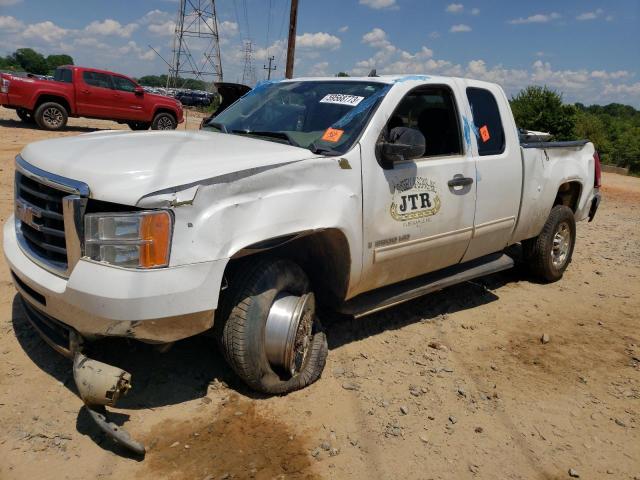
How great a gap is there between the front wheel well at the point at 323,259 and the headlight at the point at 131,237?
2.20 feet

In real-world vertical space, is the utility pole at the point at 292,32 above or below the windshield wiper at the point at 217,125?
above

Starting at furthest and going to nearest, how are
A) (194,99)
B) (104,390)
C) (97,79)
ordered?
(194,99) → (97,79) → (104,390)

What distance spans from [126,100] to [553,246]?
13.6m

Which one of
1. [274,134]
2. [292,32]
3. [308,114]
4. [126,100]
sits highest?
[292,32]

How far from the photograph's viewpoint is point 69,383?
10.5 ft

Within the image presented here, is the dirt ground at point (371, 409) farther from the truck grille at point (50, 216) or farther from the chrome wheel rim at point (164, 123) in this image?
the chrome wheel rim at point (164, 123)

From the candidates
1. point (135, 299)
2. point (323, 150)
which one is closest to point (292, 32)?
point (323, 150)

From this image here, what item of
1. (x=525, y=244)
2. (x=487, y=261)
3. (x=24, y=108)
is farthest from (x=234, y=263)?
(x=24, y=108)

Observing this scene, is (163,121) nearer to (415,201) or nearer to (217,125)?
(217,125)

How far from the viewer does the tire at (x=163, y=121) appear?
16.7 meters

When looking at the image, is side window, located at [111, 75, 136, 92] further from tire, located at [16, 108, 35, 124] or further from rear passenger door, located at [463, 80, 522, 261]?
rear passenger door, located at [463, 80, 522, 261]

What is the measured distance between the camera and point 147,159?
2.77m

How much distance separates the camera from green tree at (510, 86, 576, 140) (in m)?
23.2

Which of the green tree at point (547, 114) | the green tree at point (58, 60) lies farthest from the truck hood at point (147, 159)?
the green tree at point (58, 60)
